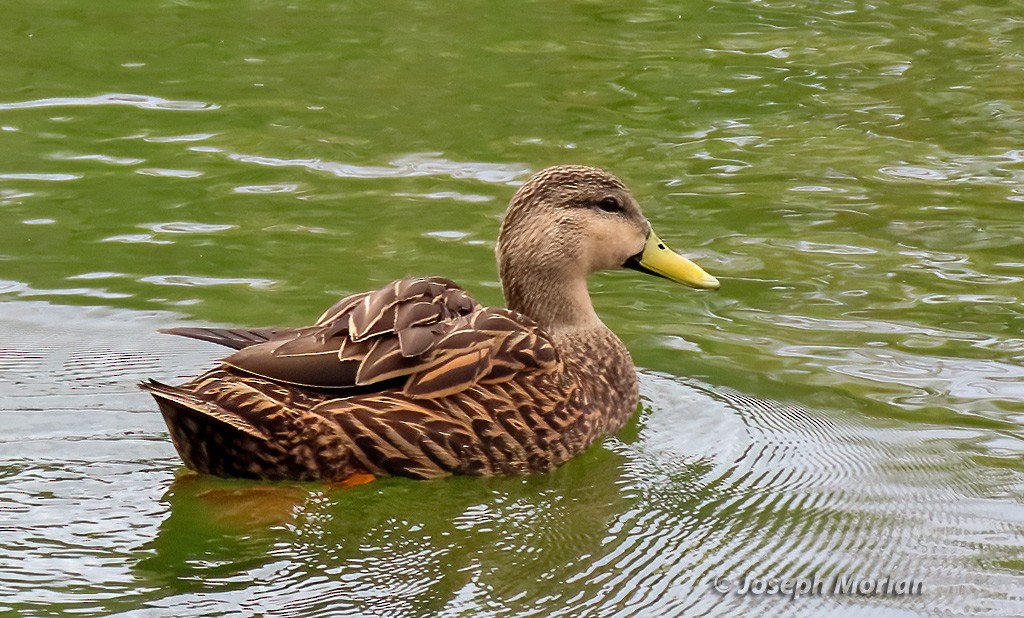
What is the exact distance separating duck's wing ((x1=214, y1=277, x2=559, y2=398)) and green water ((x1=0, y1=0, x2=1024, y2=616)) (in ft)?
1.45

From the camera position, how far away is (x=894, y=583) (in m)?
5.88

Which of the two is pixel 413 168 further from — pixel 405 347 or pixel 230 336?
pixel 405 347

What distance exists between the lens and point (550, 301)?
7746 millimetres

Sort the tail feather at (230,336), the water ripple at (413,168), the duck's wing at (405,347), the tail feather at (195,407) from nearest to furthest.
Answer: the tail feather at (195,407) → the duck's wing at (405,347) → the tail feather at (230,336) → the water ripple at (413,168)

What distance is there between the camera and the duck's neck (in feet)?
25.3

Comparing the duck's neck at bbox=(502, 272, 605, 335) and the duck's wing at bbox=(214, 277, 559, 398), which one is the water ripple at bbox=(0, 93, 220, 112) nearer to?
the duck's neck at bbox=(502, 272, 605, 335)

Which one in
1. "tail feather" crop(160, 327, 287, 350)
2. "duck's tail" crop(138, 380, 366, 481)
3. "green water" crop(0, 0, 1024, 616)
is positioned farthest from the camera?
"tail feather" crop(160, 327, 287, 350)

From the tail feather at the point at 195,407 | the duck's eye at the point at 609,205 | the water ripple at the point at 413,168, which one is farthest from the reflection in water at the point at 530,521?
the water ripple at the point at 413,168

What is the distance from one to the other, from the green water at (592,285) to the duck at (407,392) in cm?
12

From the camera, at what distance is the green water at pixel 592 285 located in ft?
19.6

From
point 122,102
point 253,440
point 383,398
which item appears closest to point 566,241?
point 383,398

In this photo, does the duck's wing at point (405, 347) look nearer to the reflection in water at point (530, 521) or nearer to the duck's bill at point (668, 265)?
the reflection in water at point (530, 521)

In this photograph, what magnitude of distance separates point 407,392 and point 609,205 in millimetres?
1627

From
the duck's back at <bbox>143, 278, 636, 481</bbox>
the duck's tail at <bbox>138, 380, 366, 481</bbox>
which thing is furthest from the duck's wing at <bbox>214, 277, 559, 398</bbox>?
the duck's tail at <bbox>138, 380, 366, 481</bbox>
